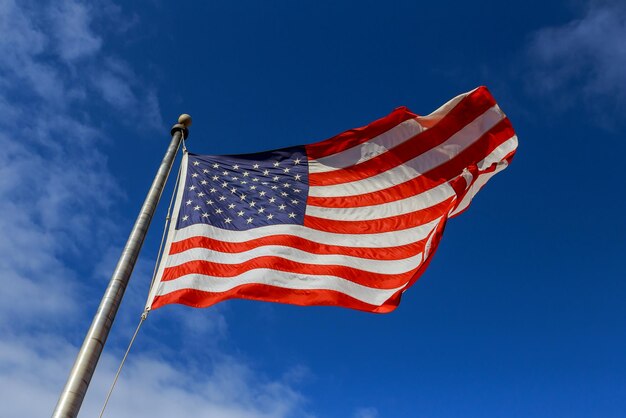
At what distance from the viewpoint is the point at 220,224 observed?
1019 cm

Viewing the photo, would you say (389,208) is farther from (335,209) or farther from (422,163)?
(422,163)

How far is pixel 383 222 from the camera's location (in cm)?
1134

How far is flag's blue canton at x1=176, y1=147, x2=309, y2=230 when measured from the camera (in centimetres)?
1023

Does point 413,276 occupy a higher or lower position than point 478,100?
lower

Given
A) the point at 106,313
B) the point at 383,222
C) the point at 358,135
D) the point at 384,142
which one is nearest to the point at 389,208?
the point at 383,222

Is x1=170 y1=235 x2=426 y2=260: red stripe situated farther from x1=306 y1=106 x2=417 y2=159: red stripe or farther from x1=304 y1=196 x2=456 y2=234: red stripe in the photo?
x1=306 y1=106 x2=417 y2=159: red stripe

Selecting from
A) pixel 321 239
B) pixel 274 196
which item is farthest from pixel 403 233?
pixel 274 196

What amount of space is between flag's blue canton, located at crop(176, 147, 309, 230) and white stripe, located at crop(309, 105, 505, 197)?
61 centimetres

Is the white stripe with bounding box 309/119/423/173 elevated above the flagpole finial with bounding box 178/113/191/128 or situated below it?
above

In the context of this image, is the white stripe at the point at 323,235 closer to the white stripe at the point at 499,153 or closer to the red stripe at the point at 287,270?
the red stripe at the point at 287,270

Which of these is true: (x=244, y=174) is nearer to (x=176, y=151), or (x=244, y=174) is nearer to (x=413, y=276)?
(x=176, y=151)

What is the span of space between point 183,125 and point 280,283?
3729 millimetres

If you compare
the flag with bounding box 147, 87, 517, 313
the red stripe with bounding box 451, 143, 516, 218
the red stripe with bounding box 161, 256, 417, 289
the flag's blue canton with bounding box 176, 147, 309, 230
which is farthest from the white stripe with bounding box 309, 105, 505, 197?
the red stripe with bounding box 161, 256, 417, 289

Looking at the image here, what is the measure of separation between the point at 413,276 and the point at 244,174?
3942 millimetres
